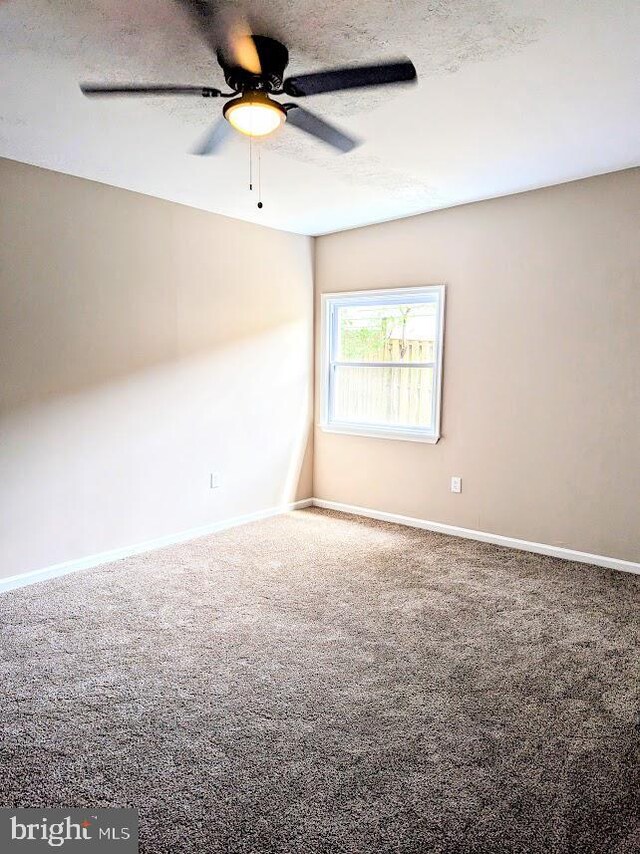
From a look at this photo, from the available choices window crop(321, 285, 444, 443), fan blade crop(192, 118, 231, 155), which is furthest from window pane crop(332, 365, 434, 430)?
fan blade crop(192, 118, 231, 155)

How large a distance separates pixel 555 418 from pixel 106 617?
3.09 meters

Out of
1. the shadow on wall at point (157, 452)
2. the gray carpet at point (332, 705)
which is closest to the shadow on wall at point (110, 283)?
the shadow on wall at point (157, 452)

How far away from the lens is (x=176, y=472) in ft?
14.2

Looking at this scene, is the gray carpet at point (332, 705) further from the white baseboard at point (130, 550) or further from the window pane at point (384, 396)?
the window pane at point (384, 396)

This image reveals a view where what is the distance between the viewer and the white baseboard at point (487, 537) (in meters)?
3.81

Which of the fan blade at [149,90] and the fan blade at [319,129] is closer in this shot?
the fan blade at [149,90]

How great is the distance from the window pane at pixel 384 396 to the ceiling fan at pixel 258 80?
2.76m

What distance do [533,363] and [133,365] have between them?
110 inches

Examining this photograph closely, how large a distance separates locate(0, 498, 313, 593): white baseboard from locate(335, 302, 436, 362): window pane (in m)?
1.52

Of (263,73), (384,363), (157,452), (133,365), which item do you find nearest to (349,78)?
(263,73)

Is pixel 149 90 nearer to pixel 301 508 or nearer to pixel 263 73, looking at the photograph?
pixel 263 73

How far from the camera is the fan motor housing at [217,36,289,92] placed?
215cm

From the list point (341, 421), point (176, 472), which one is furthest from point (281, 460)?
point (176, 472)

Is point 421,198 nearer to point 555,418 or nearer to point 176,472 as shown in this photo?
point 555,418
